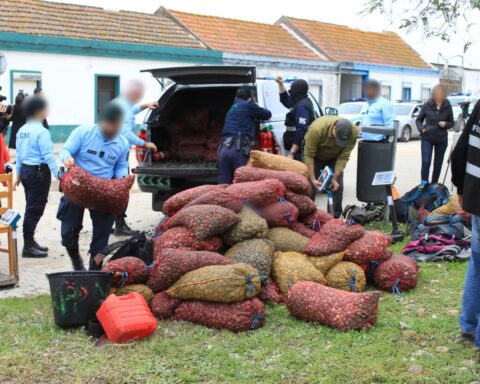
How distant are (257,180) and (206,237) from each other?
129 centimetres

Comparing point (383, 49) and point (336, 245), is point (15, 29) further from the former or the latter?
point (383, 49)

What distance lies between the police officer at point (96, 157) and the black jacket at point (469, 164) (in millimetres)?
2971

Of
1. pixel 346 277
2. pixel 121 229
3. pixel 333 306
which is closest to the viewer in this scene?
pixel 333 306

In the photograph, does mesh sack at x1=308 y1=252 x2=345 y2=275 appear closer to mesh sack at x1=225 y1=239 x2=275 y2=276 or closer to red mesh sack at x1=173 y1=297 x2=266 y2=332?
mesh sack at x1=225 y1=239 x2=275 y2=276

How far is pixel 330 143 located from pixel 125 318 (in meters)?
4.28

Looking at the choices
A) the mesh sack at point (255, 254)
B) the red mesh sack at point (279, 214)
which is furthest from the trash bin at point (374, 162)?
the mesh sack at point (255, 254)

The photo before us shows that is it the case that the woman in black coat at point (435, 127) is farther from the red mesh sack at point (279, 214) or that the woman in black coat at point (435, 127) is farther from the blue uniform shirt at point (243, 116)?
the red mesh sack at point (279, 214)

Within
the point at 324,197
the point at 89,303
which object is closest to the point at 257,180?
the point at 89,303

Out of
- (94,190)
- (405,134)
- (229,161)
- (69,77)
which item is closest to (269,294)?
(94,190)

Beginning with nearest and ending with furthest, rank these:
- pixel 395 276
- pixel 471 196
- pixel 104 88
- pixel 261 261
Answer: pixel 471 196 < pixel 261 261 < pixel 395 276 < pixel 104 88

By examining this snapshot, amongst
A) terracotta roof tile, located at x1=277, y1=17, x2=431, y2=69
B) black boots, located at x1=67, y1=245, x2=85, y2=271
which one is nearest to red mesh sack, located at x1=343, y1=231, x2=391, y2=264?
black boots, located at x1=67, y1=245, x2=85, y2=271

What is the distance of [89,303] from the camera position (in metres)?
4.89

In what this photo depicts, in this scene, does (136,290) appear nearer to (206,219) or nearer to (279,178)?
(206,219)

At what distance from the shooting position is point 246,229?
19.1 ft
